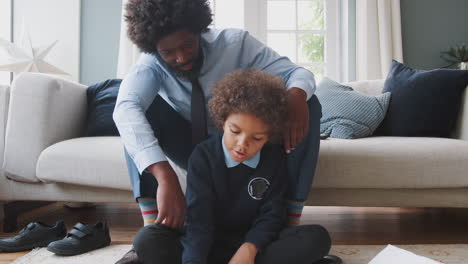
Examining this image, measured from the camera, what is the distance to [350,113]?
5.32ft

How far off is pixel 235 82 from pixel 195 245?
42 centimetres

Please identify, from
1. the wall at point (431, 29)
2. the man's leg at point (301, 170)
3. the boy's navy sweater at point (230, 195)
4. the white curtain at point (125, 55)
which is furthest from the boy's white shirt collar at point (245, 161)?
the wall at point (431, 29)

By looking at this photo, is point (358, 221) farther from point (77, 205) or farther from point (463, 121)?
point (77, 205)

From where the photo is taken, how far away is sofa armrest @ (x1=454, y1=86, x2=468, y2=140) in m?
1.54

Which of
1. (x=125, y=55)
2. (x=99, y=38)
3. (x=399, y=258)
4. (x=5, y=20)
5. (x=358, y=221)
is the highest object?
(x=5, y=20)

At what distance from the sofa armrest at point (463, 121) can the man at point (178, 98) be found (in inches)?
34.4

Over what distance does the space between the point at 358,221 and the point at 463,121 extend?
2.04 feet

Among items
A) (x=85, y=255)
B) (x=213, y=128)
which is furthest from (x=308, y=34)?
(x=85, y=255)

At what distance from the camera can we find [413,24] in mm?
2990

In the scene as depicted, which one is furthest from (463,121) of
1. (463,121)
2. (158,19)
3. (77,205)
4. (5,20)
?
(5,20)

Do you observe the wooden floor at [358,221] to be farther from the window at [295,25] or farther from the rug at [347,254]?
the window at [295,25]

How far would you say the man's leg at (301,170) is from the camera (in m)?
1.02

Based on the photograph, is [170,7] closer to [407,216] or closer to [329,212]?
[329,212]

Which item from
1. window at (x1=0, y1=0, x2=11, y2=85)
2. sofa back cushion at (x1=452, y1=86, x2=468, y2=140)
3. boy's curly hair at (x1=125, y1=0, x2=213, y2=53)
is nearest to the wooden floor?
sofa back cushion at (x1=452, y1=86, x2=468, y2=140)
